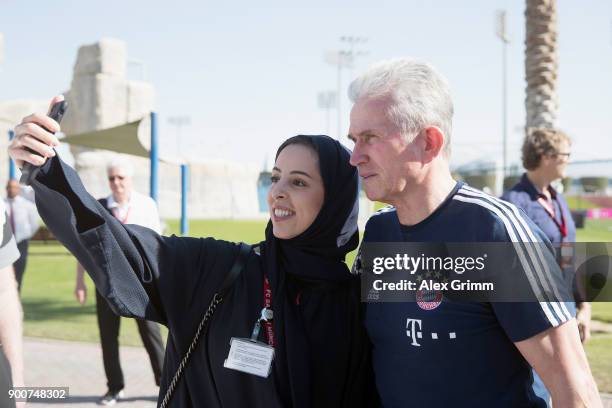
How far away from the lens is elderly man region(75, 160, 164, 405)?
4.98 metres

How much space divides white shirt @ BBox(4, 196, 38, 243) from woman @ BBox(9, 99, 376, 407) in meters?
6.03

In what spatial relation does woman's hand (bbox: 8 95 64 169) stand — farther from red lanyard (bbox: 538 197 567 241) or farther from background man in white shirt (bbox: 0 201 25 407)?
red lanyard (bbox: 538 197 567 241)

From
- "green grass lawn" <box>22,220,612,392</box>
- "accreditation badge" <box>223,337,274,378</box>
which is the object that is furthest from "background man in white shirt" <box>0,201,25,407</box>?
"green grass lawn" <box>22,220,612,392</box>

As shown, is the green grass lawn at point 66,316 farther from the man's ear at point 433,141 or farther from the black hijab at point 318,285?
the man's ear at point 433,141

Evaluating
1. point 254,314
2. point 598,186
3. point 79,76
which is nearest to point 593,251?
point 254,314

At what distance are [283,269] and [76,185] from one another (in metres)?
0.75

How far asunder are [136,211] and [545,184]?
3.13 meters

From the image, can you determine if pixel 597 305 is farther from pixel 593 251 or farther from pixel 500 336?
pixel 500 336

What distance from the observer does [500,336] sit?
1.72 m

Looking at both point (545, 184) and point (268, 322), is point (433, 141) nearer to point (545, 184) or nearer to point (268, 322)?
point (268, 322)

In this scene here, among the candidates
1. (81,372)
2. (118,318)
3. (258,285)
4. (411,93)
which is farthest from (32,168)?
(81,372)

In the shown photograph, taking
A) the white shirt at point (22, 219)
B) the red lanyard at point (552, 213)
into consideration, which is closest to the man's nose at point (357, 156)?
the red lanyard at point (552, 213)

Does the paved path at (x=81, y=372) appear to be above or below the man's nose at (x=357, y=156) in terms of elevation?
below

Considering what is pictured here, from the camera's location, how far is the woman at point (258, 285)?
1869 mm
